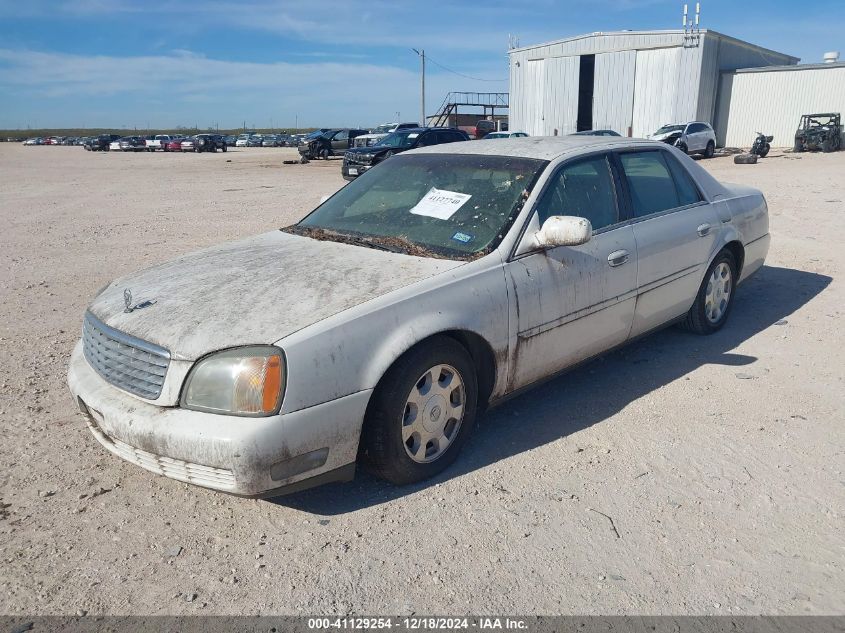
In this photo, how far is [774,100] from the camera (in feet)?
105

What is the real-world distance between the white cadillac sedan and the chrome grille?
11 mm

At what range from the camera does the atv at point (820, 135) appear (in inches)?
1119

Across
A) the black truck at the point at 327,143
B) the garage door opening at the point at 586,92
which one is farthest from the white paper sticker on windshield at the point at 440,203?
the garage door opening at the point at 586,92

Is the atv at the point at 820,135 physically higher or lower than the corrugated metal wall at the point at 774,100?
lower

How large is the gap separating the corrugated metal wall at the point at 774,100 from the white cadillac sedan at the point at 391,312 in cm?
3184

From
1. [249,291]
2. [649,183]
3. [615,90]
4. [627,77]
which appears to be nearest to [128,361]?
[249,291]

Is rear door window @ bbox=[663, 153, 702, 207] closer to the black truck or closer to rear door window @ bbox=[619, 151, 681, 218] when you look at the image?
rear door window @ bbox=[619, 151, 681, 218]

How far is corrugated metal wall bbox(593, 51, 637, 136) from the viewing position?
32844 millimetres

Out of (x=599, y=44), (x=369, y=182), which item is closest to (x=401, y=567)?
(x=369, y=182)

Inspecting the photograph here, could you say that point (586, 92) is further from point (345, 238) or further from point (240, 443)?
point (240, 443)

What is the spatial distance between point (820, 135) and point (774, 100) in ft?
14.0

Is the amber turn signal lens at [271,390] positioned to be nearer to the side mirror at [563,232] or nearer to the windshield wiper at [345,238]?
the windshield wiper at [345,238]

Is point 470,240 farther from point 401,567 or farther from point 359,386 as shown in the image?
point 401,567

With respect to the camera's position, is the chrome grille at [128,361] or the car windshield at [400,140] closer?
the chrome grille at [128,361]
